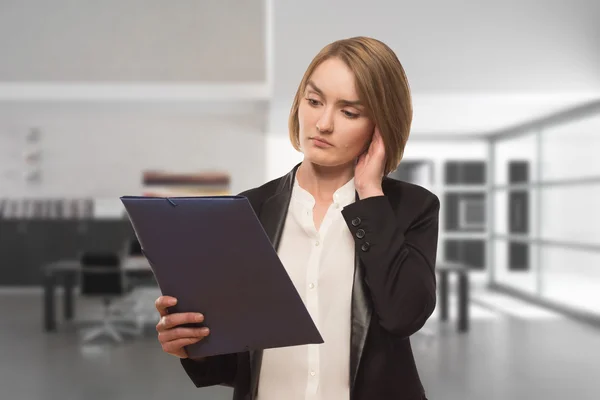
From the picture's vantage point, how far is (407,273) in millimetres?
1038

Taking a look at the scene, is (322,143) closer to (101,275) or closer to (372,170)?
(372,170)

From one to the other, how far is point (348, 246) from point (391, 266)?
0.12 metres

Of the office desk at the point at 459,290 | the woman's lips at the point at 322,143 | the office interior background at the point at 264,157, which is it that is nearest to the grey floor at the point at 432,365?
the office interior background at the point at 264,157

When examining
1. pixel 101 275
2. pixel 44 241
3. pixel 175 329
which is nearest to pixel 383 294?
pixel 175 329

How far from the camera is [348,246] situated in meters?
1.14

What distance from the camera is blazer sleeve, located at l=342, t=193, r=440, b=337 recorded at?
103cm

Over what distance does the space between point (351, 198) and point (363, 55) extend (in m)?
0.27

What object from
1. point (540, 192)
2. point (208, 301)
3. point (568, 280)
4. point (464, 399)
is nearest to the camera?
point (208, 301)

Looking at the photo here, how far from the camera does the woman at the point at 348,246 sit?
104 cm

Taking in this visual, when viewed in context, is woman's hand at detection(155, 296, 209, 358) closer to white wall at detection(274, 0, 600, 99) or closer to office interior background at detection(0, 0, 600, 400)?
office interior background at detection(0, 0, 600, 400)

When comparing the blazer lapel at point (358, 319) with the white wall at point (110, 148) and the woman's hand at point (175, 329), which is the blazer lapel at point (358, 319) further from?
the white wall at point (110, 148)

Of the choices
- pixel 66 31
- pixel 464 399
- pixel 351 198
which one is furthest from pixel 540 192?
pixel 351 198

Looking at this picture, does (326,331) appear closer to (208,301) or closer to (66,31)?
(208,301)

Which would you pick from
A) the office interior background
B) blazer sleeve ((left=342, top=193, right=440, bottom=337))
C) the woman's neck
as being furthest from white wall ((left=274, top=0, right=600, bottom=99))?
blazer sleeve ((left=342, top=193, right=440, bottom=337))
